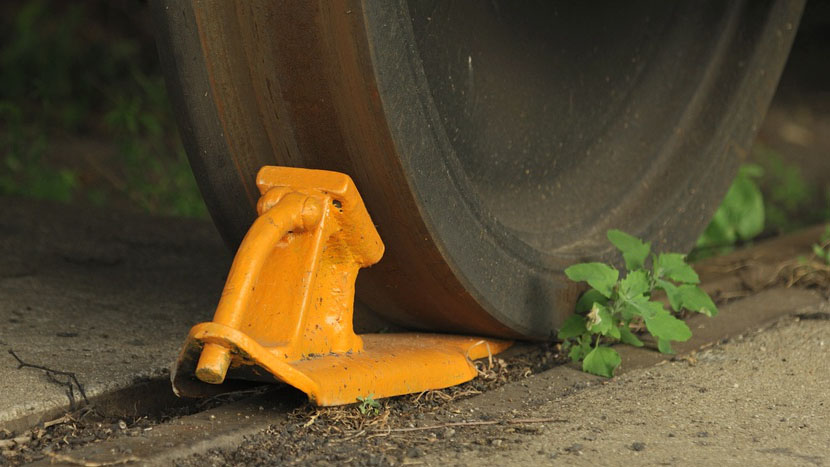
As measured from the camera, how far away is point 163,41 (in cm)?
154

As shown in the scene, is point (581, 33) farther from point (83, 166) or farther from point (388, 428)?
point (83, 166)

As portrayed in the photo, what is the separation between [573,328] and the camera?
1.83 m

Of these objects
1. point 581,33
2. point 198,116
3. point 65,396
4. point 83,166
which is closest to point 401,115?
point 198,116

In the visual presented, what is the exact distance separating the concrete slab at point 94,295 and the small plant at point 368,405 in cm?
33

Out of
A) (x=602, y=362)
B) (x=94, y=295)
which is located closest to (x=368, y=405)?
(x=602, y=362)

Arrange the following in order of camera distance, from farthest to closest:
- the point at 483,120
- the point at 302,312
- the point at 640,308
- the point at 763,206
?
1. the point at 763,206
2. the point at 483,120
3. the point at 640,308
4. the point at 302,312

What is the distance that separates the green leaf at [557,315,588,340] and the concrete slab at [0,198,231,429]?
2.07 feet

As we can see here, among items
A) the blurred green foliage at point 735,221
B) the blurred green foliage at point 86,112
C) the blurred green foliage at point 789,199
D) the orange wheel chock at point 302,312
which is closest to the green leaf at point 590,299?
the orange wheel chock at point 302,312

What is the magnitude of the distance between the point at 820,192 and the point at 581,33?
202 centimetres

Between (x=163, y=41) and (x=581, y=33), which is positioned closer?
(x=163, y=41)

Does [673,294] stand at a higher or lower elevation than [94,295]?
higher

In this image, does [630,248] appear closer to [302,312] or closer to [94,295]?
[302,312]

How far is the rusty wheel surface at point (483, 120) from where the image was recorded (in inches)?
59.4

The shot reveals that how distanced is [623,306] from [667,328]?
0.08m
